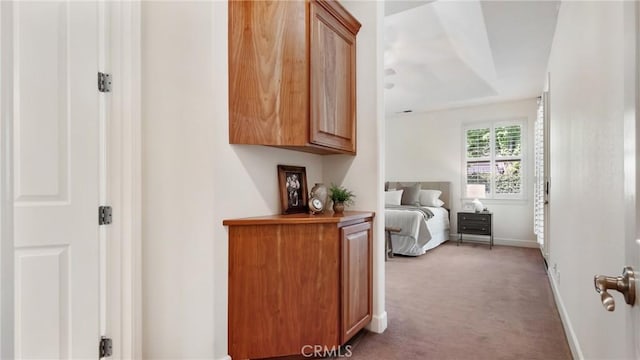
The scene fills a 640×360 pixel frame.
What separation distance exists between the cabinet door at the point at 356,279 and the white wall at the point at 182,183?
75 cm

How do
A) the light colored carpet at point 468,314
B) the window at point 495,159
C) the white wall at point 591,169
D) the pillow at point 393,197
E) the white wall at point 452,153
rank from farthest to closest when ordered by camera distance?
the pillow at point 393,197
the window at point 495,159
the white wall at point 452,153
the light colored carpet at point 468,314
the white wall at point 591,169

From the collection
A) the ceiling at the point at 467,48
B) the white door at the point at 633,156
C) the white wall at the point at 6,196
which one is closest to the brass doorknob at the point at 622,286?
the white door at the point at 633,156

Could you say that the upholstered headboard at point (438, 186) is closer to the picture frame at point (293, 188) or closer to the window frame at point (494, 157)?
the window frame at point (494, 157)

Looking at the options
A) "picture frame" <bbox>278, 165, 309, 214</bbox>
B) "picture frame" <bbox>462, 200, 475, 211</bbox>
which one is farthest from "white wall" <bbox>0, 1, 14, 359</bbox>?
"picture frame" <bbox>462, 200, 475, 211</bbox>

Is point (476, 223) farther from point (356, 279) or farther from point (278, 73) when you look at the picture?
point (278, 73)

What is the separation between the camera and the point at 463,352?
2113 mm

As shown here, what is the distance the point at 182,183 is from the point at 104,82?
64cm

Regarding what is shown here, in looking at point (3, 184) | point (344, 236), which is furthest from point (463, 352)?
point (3, 184)

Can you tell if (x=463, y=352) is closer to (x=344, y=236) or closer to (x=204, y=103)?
(x=344, y=236)

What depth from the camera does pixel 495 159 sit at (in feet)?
20.3

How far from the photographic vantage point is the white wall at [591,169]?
119 centimetres

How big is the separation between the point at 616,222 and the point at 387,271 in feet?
10.2

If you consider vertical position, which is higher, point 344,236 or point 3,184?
point 3,184

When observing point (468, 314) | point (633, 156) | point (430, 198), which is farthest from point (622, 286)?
point (430, 198)
